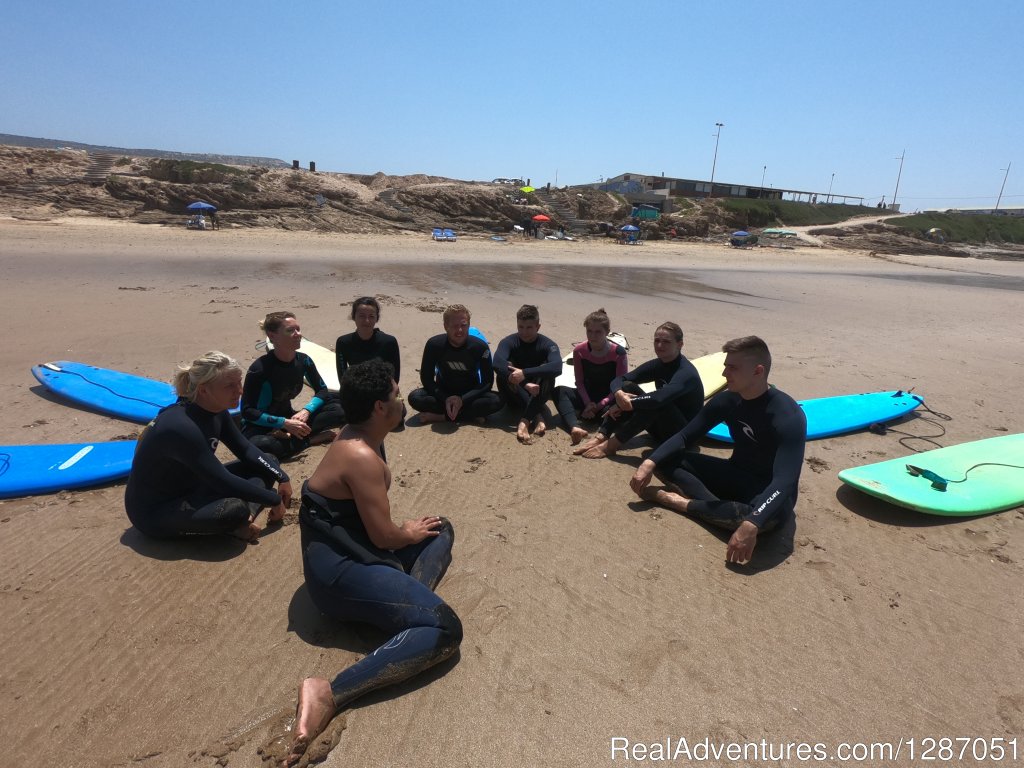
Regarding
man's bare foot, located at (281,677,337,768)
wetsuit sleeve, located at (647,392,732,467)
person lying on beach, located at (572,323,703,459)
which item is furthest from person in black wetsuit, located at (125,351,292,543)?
person lying on beach, located at (572,323,703,459)

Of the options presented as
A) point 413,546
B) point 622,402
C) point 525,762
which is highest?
point 622,402

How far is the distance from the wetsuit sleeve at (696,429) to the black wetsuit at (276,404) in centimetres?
292

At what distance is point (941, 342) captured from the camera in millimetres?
10070

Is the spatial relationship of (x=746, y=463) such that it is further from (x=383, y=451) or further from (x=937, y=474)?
(x=383, y=451)

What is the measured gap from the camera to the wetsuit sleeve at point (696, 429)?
374cm

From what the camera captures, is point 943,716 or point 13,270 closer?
point 943,716

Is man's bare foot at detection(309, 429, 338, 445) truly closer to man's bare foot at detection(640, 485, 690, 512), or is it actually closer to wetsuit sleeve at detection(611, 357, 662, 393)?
wetsuit sleeve at detection(611, 357, 662, 393)

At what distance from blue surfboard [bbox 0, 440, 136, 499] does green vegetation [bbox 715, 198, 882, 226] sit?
53.4 meters

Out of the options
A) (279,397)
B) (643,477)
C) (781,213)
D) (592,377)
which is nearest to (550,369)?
(592,377)

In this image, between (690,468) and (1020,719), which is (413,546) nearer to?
(690,468)

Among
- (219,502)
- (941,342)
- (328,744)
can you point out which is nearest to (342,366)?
Answer: (219,502)

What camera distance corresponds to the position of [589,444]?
193 inches

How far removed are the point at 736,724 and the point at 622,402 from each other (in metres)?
2.69

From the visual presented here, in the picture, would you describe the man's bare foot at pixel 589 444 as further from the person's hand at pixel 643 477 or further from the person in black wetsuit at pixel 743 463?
the person's hand at pixel 643 477
